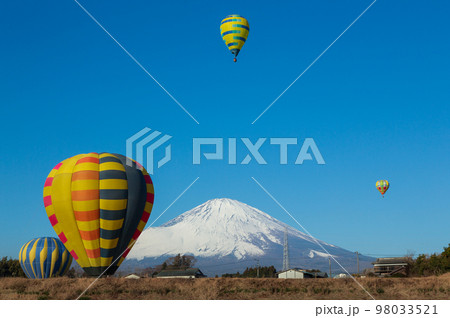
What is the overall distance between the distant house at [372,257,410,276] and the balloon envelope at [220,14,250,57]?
55082mm

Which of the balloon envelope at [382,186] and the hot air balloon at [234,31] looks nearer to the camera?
the hot air balloon at [234,31]

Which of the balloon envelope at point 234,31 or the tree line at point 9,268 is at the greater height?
the balloon envelope at point 234,31

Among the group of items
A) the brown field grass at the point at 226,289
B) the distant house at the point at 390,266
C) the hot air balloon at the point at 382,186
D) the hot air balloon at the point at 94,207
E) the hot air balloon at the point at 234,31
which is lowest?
the brown field grass at the point at 226,289

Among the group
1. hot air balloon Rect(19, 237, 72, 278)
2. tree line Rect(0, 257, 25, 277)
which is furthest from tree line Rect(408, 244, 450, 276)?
tree line Rect(0, 257, 25, 277)

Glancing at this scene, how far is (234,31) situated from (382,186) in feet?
148

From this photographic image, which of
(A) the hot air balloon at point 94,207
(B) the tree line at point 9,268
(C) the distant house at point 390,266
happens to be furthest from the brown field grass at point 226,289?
(B) the tree line at point 9,268

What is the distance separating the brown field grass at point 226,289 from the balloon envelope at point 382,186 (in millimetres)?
44572

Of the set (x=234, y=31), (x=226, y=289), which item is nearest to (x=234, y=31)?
(x=234, y=31)

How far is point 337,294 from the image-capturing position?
120ft

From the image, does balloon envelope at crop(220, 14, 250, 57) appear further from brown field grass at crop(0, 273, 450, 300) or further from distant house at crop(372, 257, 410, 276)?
distant house at crop(372, 257, 410, 276)

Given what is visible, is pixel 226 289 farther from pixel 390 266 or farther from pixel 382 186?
pixel 390 266

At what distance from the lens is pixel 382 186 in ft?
289

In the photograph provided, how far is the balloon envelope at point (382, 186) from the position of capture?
8744cm

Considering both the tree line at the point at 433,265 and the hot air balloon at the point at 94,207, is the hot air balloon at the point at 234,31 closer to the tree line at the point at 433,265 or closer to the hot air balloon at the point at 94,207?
the hot air balloon at the point at 94,207
